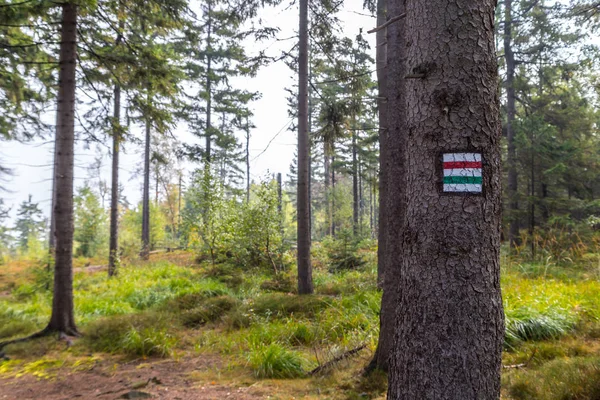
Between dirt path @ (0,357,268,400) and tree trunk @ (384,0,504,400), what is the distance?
7.75 feet

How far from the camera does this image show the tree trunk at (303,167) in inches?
310

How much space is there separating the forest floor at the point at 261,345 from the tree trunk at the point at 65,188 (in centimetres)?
45

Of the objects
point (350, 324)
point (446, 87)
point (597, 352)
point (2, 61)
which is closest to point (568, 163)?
point (597, 352)

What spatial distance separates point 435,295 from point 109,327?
600 cm

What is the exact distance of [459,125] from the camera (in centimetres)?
175

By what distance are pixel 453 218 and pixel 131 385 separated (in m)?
4.22

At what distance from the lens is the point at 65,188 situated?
18.9 ft

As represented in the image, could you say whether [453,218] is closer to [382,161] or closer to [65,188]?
[382,161]

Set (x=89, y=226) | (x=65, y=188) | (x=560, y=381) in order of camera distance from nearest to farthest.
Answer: (x=560, y=381) < (x=65, y=188) < (x=89, y=226)

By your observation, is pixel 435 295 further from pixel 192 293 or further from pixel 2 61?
pixel 2 61

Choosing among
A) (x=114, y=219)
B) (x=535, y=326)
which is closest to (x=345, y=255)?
(x=535, y=326)

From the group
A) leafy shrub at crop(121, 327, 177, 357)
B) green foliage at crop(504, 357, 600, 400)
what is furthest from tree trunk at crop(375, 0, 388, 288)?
leafy shrub at crop(121, 327, 177, 357)

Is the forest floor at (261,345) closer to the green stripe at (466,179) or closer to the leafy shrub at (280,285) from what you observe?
the leafy shrub at (280,285)

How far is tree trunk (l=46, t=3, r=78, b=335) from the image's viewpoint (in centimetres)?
571
